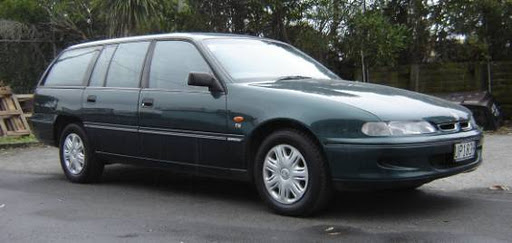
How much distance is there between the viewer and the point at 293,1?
11562mm

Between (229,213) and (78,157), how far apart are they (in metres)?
2.53

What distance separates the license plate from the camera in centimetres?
502

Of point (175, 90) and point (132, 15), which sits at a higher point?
point (132, 15)

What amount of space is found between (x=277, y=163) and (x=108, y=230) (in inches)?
55.6

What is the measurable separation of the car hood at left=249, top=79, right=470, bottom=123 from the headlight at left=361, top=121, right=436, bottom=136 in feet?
0.14

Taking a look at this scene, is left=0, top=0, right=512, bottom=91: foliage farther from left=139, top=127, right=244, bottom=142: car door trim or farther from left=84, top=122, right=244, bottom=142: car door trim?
left=139, top=127, right=244, bottom=142: car door trim

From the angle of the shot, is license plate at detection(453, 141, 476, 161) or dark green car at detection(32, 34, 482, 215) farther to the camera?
license plate at detection(453, 141, 476, 161)

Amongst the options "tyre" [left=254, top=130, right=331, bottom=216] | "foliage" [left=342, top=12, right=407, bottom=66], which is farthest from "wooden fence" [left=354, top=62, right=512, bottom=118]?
"tyre" [left=254, top=130, right=331, bottom=216]

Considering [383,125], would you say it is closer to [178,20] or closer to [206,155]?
[206,155]

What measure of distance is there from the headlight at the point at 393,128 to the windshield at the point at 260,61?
1.36 m

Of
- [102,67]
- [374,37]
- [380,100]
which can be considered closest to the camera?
[380,100]

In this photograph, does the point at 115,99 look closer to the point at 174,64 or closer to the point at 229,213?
the point at 174,64

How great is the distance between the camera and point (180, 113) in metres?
5.80

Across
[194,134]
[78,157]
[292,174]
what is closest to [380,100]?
[292,174]
